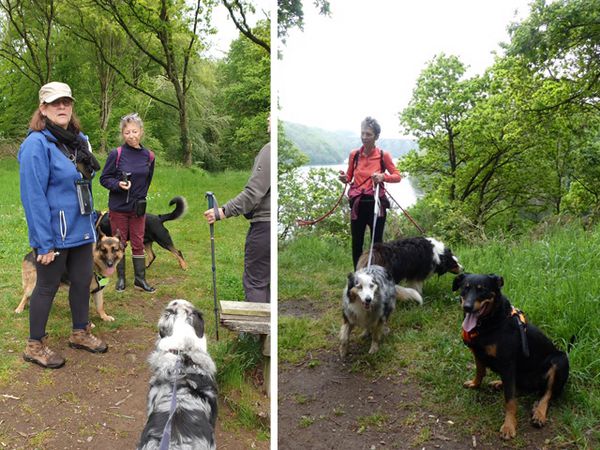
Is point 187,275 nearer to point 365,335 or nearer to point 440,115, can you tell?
point 365,335

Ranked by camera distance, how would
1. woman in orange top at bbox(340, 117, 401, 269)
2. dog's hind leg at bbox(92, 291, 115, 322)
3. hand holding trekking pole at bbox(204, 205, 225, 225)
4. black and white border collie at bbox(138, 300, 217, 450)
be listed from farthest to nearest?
dog's hind leg at bbox(92, 291, 115, 322) < woman in orange top at bbox(340, 117, 401, 269) < hand holding trekking pole at bbox(204, 205, 225, 225) < black and white border collie at bbox(138, 300, 217, 450)

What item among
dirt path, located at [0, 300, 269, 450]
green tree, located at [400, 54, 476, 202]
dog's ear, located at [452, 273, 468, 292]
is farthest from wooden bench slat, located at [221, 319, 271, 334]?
green tree, located at [400, 54, 476, 202]

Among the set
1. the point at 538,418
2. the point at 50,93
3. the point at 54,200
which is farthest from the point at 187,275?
the point at 538,418

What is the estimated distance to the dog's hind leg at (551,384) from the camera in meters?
1.96

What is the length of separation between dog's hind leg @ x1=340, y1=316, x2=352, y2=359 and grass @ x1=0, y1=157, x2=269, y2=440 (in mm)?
554

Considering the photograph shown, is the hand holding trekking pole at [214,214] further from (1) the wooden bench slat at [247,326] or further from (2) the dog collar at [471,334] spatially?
(2) the dog collar at [471,334]

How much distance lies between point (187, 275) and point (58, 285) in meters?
1.33

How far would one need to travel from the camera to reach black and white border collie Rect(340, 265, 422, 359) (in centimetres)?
276

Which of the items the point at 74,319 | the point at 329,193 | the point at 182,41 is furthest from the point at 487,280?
the point at 182,41

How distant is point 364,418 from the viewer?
208cm

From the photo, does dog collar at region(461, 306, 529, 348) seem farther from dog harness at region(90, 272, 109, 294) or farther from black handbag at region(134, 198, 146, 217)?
black handbag at region(134, 198, 146, 217)

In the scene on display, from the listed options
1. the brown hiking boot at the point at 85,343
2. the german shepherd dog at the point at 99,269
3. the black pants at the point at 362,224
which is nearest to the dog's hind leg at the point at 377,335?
the black pants at the point at 362,224

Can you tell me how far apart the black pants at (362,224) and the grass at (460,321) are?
302 mm

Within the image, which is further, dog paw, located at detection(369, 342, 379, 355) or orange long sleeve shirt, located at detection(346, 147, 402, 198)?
orange long sleeve shirt, located at detection(346, 147, 402, 198)
